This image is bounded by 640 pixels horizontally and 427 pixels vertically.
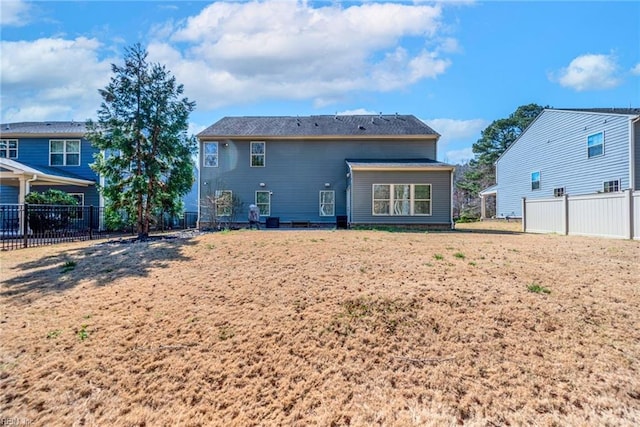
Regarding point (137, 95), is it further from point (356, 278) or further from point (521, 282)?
point (521, 282)

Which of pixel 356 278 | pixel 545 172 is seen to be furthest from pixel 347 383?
pixel 545 172

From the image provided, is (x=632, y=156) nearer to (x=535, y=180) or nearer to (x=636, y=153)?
(x=636, y=153)

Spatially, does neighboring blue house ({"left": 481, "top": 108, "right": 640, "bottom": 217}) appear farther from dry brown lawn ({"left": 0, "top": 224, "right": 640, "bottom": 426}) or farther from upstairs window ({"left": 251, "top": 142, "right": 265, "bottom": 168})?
upstairs window ({"left": 251, "top": 142, "right": 265, "bottom": 168})

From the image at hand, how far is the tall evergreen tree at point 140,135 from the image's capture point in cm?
1062

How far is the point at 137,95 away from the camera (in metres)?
10.8

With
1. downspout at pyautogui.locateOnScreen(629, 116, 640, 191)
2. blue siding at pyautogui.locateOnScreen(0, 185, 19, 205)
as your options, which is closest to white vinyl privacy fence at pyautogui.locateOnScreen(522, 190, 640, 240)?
downspout at pyautogui.locateOnScreen(629, 116, 640, 191)

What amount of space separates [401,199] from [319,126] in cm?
697

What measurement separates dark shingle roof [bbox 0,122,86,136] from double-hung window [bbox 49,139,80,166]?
1.66 ft

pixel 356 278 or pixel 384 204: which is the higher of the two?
pixel 384 204

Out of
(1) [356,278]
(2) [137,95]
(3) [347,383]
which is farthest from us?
(2) [137,95]

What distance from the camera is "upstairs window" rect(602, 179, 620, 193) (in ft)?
50.1

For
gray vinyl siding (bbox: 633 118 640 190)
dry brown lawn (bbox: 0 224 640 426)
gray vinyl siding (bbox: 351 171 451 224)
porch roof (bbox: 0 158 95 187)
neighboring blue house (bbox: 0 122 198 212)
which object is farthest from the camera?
neighboring blue house (bbox: 0 122 198 212)

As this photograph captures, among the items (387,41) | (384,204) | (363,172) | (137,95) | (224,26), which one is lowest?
(384,204)

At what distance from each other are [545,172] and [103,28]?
23.8 m
